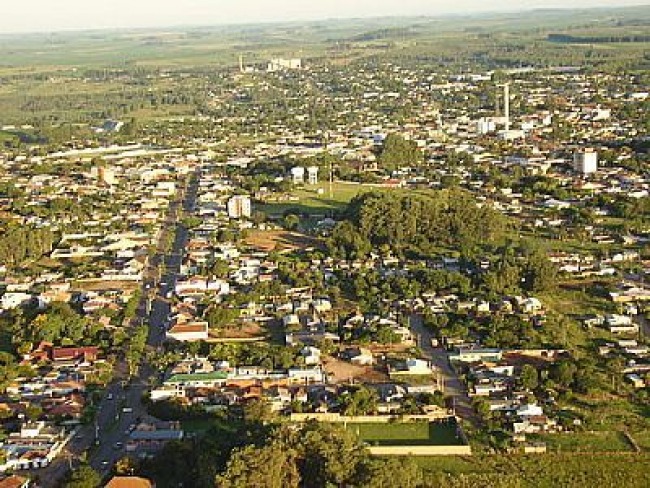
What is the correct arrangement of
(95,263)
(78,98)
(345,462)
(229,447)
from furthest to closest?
1. (78,98)
2. (95,263)
3. (229,447)
4. (345,462)

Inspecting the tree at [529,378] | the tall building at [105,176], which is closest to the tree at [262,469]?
the tree at [529,378]

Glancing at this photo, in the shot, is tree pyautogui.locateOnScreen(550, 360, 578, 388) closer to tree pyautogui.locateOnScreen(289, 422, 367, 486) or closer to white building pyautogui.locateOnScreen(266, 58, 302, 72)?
tree pyautogui.locateOnScreen(289, 422, 367, 486)

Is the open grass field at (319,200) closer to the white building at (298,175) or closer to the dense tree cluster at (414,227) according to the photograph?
the white building at (298,175)

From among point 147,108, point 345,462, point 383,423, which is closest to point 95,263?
point 383,423

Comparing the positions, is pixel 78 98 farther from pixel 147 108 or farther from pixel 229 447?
pixel 229 447

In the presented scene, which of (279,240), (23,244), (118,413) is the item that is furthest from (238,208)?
(118,413)
